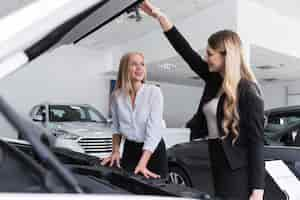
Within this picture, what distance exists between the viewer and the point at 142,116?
2020 millimetres

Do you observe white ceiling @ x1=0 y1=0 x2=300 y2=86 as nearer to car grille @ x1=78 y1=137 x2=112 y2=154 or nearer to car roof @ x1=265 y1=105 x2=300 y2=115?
car grille @ x1=78 y1=137 x2=112 y2=154

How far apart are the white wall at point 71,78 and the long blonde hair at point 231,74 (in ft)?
31.7

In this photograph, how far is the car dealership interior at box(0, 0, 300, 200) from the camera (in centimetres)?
78

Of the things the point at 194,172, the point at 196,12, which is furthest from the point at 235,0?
the point at 194,172

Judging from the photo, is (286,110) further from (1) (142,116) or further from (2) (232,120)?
(2) (232,120)

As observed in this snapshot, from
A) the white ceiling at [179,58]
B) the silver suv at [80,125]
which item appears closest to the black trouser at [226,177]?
the silver suv at [80,125]

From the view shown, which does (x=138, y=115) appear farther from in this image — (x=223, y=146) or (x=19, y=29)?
(x=19, y=29)

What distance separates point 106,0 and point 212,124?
3.16ft

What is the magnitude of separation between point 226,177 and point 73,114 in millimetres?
6060

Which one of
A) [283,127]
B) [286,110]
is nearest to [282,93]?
[286,110]

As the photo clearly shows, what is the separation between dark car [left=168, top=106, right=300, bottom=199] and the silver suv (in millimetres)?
1904

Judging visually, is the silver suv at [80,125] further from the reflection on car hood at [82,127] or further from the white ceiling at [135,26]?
the white ceiling at [135,26]

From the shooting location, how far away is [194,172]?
3494 mm

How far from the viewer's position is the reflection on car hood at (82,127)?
606 centimetres
